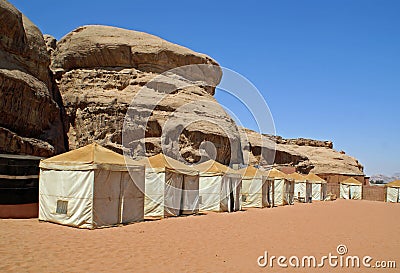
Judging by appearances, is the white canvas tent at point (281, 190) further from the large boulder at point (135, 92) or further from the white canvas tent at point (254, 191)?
the large boulder at point (135, 92)

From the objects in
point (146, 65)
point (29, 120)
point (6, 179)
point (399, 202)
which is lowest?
point (399, 202)

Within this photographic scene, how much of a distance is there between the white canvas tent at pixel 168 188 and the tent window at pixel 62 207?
3643mm

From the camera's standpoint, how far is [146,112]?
Answer: 3356 cm

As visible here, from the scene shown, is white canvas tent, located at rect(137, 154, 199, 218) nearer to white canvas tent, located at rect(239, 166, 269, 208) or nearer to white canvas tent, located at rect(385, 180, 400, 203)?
white canvas tent, located at rect(239, 166, 269, 208)

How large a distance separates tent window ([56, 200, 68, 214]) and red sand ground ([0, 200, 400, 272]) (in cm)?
56

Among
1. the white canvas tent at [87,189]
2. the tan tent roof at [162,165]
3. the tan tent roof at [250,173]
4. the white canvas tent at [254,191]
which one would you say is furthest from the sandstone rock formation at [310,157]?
the white canvas tent at [87,189]

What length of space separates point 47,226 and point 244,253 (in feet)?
22.3

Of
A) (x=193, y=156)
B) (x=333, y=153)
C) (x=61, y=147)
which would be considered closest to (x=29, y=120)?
(x=61, y=147)

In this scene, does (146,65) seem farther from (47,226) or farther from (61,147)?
(47,226)

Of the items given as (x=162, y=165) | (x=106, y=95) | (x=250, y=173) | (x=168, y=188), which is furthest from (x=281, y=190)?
(x=106, y=95)

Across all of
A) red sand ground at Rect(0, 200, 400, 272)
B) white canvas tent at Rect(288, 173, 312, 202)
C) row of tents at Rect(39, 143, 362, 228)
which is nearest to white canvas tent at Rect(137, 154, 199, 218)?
row of tents at Rect(39, 143, 362, 228)

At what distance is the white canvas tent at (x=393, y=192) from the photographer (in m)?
43.5

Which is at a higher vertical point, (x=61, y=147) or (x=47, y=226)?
(x=61, y=147)

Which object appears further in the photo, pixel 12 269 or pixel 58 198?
pixel 58 198
